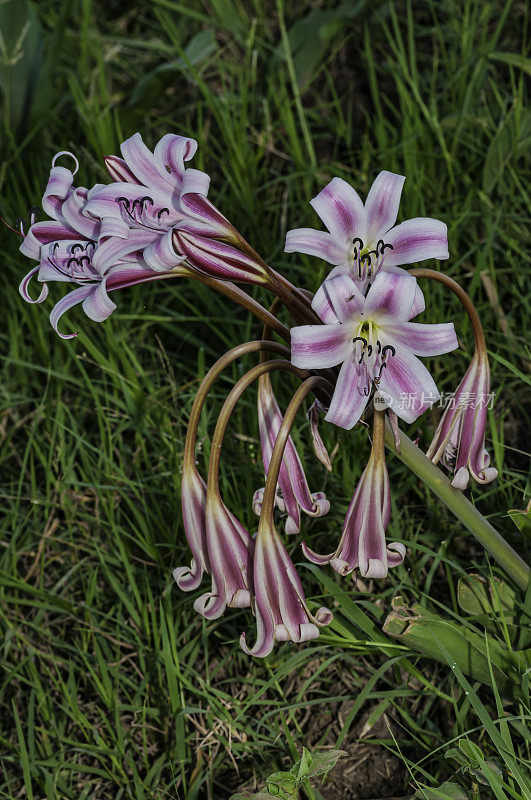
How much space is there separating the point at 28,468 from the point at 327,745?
123 centimetres

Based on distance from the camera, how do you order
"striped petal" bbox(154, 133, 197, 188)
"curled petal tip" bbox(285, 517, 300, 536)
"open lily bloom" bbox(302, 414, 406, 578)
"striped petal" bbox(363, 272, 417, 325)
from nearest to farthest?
"striped petal" bbox(363, 272, 417, 325), "striped petal" bbox(154, 133, 197, 188), "open lily bloom" bbox(302, 414, 406, 578), "curled petal tip" bbox(285, 517, 300, 536)

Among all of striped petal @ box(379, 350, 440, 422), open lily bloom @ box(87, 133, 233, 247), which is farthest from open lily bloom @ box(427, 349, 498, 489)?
open lily bloom @ box(87, 133, 233, 247)

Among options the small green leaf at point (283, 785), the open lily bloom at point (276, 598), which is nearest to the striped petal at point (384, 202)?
the open lily bloom at point (276, 598)

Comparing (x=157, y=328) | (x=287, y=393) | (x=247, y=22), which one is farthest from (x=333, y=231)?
(x=247, y=22)

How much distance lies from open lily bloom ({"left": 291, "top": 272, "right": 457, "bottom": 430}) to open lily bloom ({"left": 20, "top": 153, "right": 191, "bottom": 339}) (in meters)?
0.23

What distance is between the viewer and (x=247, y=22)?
3.77 metres

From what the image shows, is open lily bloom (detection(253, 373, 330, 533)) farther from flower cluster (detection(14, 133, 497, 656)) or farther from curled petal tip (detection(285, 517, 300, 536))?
flower cluster (detection(14, 133, 497, 656))

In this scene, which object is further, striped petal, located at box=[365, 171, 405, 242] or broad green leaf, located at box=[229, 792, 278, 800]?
broad green leaf, located at box=[229, 792, 278, 800]

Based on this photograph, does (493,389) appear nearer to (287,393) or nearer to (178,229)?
(287,393)

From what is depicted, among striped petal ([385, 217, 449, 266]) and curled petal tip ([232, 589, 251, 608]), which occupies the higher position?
striped petal ([385, 217, 449, 266])

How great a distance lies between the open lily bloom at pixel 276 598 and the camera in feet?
4.91

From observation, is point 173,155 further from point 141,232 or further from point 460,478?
point 460,478

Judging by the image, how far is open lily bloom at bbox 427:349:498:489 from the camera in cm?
164

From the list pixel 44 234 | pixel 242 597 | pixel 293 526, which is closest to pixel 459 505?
pixel 293 526
